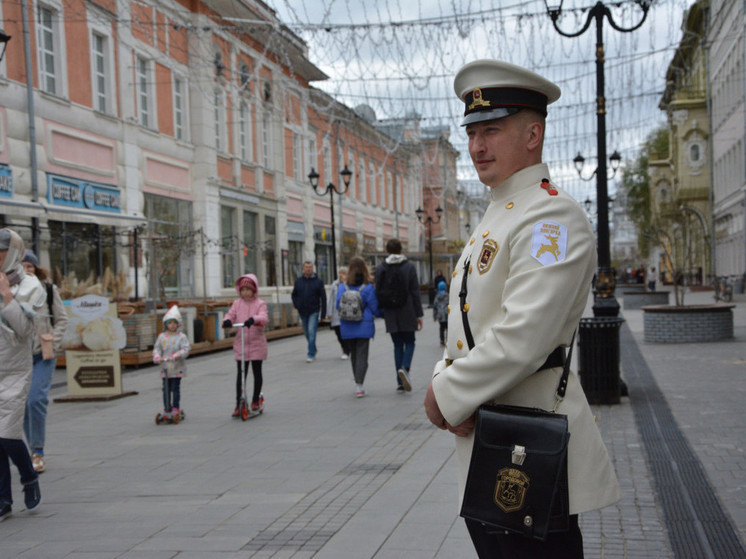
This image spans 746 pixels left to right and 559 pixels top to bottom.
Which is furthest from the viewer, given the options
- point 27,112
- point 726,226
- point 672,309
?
point 726,226

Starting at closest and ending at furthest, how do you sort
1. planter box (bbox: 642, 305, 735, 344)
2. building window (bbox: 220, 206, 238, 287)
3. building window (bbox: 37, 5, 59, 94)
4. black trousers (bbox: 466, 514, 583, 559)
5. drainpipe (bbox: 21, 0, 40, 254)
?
black trousers (bbox: 466, 514, 583, 559) < planter box (bbox: 642, 305, 735, 344) < drainpipe (bbox: 21, 0, 40, 254) < building window (bbox: 37, 5, 59, 94) < building window (bbox: 220, 206, 238, 287)

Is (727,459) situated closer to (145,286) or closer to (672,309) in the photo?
(672,309)

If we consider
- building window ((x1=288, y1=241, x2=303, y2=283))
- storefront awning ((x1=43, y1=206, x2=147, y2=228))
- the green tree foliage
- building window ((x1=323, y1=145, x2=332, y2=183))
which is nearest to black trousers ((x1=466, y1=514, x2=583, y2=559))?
storefront awning ((x1=43, y1=206, x2=147, y2=228))

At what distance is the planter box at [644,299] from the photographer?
27750 millimetres

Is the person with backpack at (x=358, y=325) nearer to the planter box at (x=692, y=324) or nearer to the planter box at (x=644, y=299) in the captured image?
the planter box at (x=692, y=324)

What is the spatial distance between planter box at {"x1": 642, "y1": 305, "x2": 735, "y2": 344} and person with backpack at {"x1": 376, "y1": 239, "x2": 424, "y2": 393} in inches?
285

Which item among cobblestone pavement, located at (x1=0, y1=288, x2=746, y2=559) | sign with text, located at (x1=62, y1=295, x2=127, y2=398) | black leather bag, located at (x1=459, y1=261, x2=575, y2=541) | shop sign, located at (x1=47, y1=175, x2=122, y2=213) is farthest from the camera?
shop sign, located at (x1=47, y1=175, x2=122, y2=213)

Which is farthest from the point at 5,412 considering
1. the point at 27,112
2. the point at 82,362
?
the point at 27,112

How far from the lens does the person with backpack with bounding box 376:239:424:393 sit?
1062 centimetres

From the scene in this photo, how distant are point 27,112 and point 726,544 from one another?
17.6m

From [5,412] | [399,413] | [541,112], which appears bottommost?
[399,413]

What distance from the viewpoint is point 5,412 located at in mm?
5188

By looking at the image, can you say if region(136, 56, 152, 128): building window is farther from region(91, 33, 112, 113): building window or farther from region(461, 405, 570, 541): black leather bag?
region(461, 405, 570, 541): black leather bag

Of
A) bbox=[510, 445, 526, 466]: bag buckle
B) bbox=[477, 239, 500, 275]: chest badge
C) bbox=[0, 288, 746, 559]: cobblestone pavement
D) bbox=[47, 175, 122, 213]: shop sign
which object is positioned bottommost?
bbox=[0, 288, 746, 559]: cobblestone pavement
